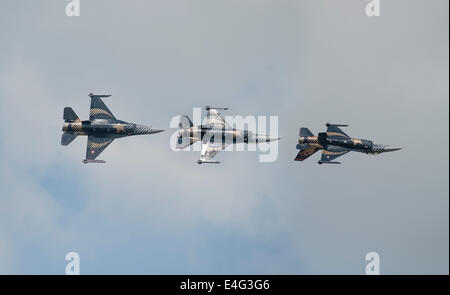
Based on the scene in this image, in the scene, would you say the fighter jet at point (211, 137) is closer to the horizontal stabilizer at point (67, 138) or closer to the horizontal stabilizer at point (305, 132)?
the horizontal stabilizer at point (305, 132)

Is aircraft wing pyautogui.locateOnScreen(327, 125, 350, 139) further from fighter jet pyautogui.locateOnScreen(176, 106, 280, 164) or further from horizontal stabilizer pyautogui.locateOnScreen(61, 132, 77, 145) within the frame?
horizontal stabilizer pyautogui.locateOnScreen(61, 132, 77, 145)

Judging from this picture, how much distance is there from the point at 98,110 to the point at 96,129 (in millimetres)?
4246

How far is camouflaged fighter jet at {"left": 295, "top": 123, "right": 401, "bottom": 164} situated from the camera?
146m

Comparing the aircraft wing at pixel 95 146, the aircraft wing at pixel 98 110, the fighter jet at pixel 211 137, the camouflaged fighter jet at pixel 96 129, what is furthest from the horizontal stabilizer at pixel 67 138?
the fighter jet at pixel 211 137

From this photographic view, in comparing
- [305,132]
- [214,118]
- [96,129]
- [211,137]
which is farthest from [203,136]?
[96,129]

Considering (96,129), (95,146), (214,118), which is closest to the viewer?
(96,129)

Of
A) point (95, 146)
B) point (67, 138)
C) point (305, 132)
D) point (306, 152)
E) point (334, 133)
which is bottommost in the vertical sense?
point (306, 152)

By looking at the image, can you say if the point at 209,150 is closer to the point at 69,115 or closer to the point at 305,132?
the point at 305,132

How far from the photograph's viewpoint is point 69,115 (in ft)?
468

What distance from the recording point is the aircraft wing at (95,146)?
143 m

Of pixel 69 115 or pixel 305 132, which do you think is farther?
pixel 305 132

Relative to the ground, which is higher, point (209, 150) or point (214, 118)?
point (214, 118)
